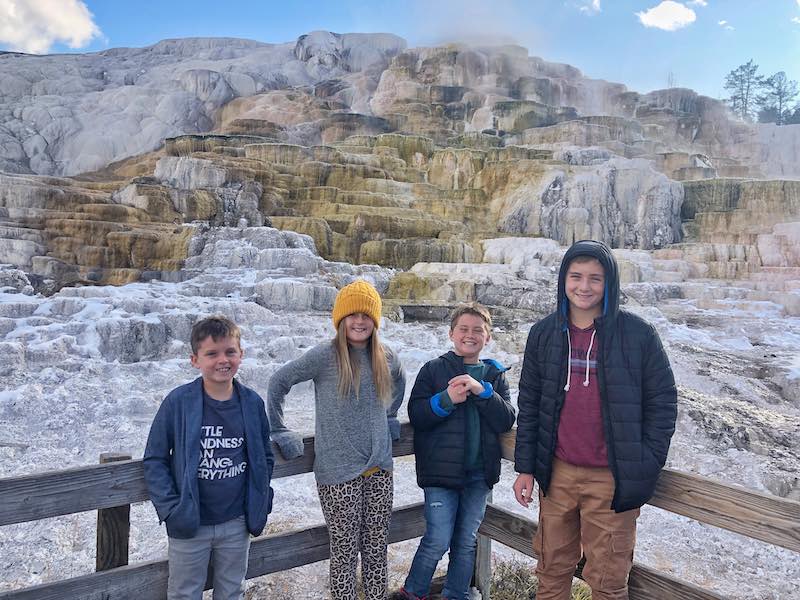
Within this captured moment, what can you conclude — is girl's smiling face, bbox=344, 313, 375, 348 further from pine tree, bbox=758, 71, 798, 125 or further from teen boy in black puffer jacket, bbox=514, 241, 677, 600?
pine tree, bbox=758, 71, 798, 125

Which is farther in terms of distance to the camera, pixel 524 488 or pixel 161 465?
pixel 524 488

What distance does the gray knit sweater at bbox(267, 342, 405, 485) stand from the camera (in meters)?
2.42

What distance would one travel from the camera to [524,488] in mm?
2295

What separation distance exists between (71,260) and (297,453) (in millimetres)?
12576

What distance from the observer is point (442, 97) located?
3691 centimetres

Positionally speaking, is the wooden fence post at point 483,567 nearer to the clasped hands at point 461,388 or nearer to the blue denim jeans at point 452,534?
the blue denim jeans at point 452,534

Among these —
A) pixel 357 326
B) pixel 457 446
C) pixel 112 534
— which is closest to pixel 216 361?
pixel 357 326

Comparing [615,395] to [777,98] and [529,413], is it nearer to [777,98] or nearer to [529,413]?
[529,413]

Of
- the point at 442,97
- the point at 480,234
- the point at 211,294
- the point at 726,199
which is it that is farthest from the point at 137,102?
the point at 726,199

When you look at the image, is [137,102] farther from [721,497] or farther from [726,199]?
[721,497]

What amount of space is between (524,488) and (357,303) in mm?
1008

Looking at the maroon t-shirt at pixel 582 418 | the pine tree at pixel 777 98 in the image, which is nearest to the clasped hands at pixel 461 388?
the maroon t-shirt at pixel 582 418

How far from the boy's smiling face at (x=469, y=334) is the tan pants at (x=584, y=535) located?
Result: 62 cm

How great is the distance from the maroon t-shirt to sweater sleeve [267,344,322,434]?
101 cm
